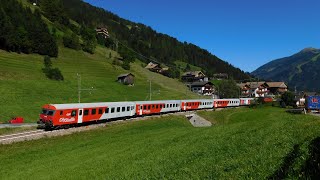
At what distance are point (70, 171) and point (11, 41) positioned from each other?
96.8 m

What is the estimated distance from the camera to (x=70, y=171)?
65.8ft

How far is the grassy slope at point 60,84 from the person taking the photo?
67.6m

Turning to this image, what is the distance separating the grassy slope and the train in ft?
46.9

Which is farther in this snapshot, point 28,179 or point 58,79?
point 58,79

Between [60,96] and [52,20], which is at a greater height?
[52,20]

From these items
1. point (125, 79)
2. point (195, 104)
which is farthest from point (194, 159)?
point (125, 79)

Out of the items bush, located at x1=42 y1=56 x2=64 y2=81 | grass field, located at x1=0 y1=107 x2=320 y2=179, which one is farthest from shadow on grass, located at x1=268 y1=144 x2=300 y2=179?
bush, located at x1=42 y1=56 x2=64 y2=81

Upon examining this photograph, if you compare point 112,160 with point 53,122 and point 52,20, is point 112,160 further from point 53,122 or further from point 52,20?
point 52,20

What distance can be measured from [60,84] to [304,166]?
88171 millimetres

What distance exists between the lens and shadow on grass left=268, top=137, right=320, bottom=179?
925cm

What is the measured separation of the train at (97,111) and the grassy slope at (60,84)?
563 inches

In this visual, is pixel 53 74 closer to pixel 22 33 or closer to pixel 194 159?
pixel 22 33

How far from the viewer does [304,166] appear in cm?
1002

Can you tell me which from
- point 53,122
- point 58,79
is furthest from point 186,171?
point 58,79
